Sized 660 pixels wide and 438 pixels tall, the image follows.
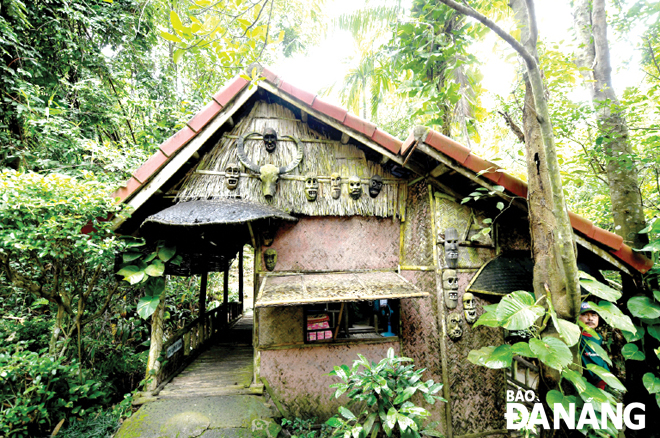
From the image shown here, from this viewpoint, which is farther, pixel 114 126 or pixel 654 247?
pixel 114 126

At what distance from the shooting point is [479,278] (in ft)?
12.4

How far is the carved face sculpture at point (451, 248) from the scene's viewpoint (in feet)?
13.2

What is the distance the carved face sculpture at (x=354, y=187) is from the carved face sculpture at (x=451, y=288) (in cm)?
180

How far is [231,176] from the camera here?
13.6 ft

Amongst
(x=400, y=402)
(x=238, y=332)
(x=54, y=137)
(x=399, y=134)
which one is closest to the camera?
(x=400, y=402)

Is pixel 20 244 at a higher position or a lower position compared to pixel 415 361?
higher

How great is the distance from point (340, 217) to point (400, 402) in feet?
8.42

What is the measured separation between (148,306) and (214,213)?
1.61m

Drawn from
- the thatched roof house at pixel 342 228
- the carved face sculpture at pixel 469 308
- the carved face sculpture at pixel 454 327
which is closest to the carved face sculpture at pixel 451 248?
the thatched roof house at pixel 342 228

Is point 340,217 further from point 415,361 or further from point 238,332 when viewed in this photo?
point 238,332

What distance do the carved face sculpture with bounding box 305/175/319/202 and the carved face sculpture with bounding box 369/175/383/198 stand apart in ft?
2.89

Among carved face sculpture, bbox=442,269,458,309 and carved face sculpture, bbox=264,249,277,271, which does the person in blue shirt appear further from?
carved face sculpture, bbox=264,249,277,271

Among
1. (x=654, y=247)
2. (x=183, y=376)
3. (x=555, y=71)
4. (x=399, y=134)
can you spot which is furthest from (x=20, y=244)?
(x=399, y=134)

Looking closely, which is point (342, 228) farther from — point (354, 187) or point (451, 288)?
point (451, 288)
